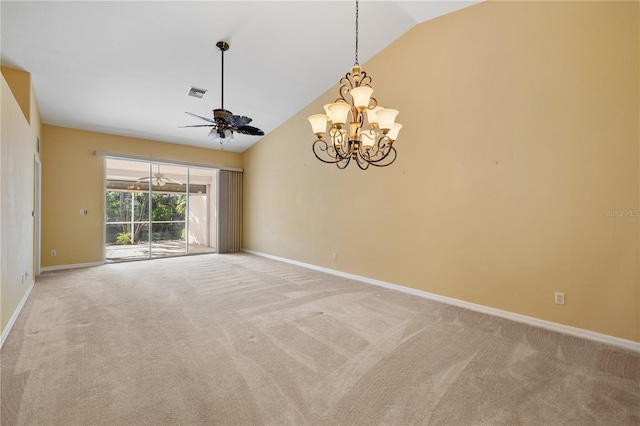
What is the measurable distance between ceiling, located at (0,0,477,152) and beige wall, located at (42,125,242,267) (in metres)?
0.47

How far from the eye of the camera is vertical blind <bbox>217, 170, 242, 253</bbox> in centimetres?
828

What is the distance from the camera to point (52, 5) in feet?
10.2

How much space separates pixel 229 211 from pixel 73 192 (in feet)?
11.6

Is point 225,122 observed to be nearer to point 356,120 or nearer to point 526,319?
point 356,120

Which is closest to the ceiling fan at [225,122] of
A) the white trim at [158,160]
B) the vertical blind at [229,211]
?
the white trim at [158,160]

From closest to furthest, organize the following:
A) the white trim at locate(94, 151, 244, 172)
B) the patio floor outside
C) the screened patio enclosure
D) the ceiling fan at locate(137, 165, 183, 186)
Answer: the white trim at locate(94, 151, 244, 172) → the screened patio enclosure → the patio floor outside → the ceiling fan at locate(137, 165, 183, 186)

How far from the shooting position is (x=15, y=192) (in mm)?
3271

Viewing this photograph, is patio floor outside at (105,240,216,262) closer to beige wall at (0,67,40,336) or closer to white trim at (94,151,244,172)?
white trim at (94,151,244,172)

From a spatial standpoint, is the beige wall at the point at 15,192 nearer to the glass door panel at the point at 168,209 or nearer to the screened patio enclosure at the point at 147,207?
the screened patio enclosure at the point at 147,207

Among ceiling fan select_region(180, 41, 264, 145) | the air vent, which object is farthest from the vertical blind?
ceiling fan select_region(180, 41, 264, 145)

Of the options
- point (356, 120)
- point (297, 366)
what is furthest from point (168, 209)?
point (297, 366)

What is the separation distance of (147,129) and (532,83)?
7198mm

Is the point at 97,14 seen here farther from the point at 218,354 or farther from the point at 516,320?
the point at 516,320

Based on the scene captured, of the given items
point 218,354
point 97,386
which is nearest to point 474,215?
point 218,354
